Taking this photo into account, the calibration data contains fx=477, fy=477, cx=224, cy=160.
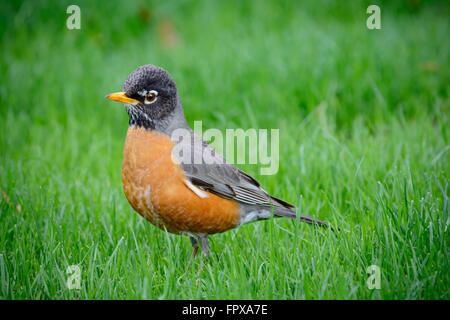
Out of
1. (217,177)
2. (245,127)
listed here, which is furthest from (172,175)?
(245,127)

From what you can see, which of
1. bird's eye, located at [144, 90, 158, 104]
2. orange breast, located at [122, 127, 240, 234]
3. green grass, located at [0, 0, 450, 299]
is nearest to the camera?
green grass, located at [0, 0, 450, 299]

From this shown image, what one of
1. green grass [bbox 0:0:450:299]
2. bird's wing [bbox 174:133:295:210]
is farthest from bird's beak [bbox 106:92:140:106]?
green grass [bbox 0:0:450:299]

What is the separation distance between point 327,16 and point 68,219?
18.1 ft

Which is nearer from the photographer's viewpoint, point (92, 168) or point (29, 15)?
→ point (92, 168)

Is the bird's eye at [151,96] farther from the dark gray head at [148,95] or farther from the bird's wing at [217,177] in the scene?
the bird's wing at [217,177]

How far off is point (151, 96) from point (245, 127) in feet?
6.94

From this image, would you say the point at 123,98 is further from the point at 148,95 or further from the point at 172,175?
the point at 172,175

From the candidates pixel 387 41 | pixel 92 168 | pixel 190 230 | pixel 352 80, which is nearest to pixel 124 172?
pixel 190 230

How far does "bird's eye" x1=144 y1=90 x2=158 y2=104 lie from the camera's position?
9.96 ft

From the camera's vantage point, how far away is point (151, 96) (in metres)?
3.05

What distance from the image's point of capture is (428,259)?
264 centimetres

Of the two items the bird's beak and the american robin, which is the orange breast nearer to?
the american robin
